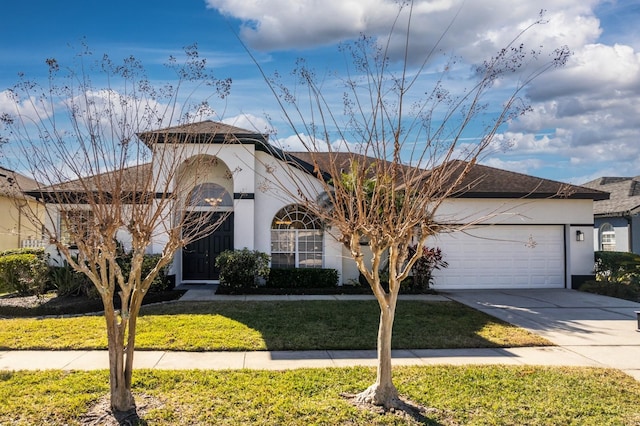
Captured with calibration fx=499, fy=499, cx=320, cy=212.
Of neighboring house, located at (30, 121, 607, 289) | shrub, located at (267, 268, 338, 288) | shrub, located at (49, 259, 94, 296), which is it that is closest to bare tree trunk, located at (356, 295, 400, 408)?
shrub, located at (267, 268, 338, 288)

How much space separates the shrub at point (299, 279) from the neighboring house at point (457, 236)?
2.49 feet

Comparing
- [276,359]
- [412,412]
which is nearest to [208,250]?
[276,359]

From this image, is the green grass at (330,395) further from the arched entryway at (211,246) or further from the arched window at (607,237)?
the arched window at (607,237)

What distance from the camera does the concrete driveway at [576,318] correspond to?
8.45m

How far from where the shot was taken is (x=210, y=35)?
24.9ft

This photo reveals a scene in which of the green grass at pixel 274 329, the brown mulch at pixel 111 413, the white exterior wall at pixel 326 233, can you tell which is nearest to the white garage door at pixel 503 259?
the white exterior wall at pixel 326 233

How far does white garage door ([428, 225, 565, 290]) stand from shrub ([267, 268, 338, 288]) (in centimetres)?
367

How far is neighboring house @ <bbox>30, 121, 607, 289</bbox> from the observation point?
51.0 ft

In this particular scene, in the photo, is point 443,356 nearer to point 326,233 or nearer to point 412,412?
point 412,412

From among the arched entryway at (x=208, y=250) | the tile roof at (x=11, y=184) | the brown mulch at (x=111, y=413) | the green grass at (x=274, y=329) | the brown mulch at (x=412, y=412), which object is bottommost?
the brown mulch at (x=412, y=412)

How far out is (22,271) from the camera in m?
13.3

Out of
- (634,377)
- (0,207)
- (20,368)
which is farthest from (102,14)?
(0,207)

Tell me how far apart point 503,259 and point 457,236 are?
5.57 ft

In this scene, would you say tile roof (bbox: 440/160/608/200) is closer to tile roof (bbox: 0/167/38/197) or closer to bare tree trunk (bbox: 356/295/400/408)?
bare tree trunk (bbox: 356/295/400/408)
